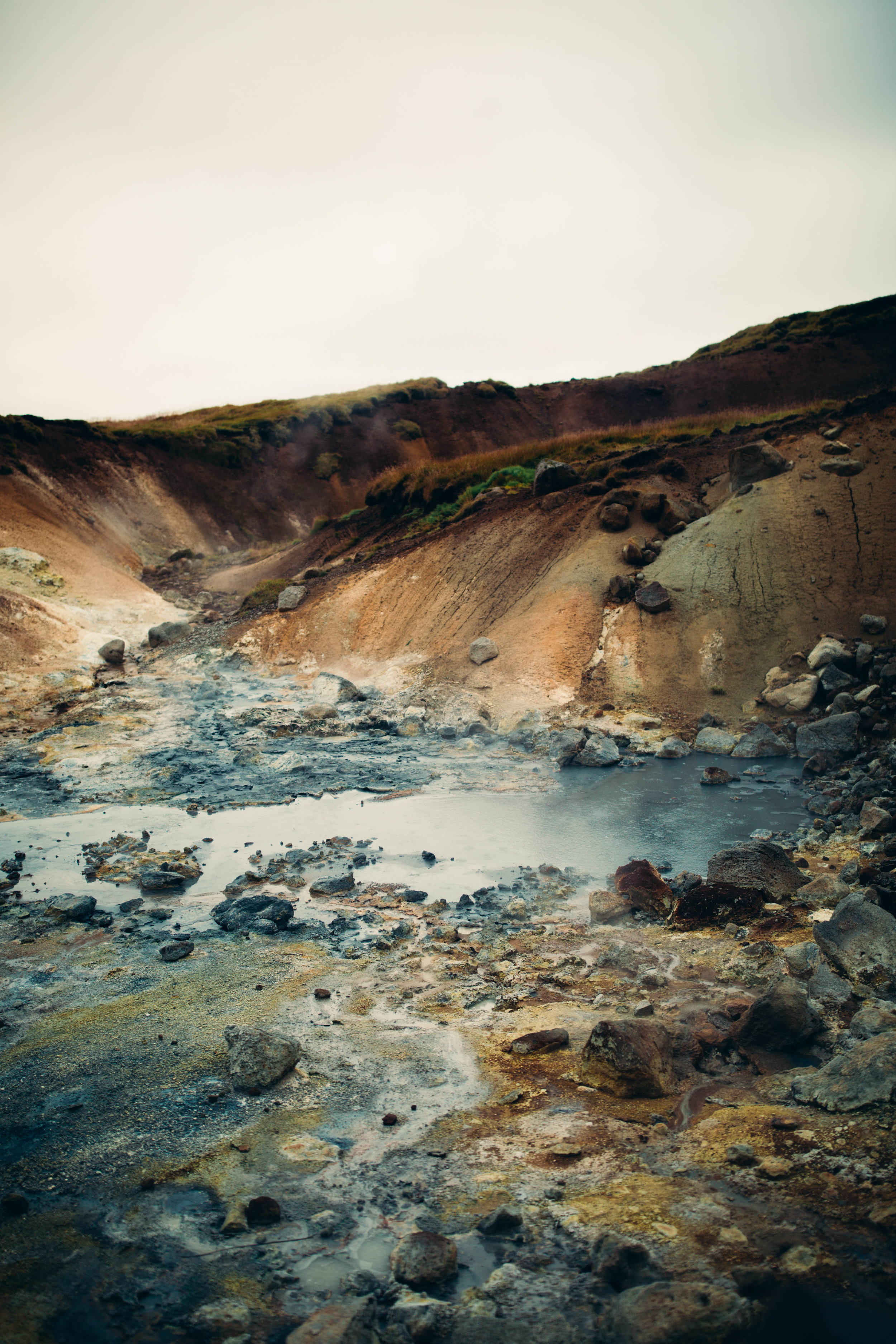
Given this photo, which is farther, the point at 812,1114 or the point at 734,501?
the point at 734,501

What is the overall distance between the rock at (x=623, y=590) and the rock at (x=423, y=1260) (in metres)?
14.0

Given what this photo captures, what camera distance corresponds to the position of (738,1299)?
2502 mm

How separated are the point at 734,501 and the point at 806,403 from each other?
2941cm

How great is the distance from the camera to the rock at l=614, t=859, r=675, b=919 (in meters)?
6.59

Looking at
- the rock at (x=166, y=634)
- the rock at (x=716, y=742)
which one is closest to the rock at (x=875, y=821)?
the rock at (x=716, y=742)

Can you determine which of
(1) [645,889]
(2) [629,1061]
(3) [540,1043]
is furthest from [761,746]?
(2) [629,1061]

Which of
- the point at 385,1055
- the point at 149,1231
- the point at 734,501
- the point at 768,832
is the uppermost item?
the point at 734,501

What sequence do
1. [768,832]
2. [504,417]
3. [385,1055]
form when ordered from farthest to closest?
1. [504,417]
2. [768,832]
3. [385,1055]

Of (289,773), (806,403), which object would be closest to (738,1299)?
(289,773)

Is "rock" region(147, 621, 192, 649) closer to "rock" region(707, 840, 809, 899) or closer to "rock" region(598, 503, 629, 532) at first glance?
"rock" region(598, 503, 629, 532)

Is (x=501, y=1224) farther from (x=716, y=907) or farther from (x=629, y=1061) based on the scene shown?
(x=716, y=907)

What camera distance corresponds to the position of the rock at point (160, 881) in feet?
24.1

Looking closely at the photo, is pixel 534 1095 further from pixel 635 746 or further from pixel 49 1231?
pixel 635 746

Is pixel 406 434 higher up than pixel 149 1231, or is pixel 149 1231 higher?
pixel 406 434
